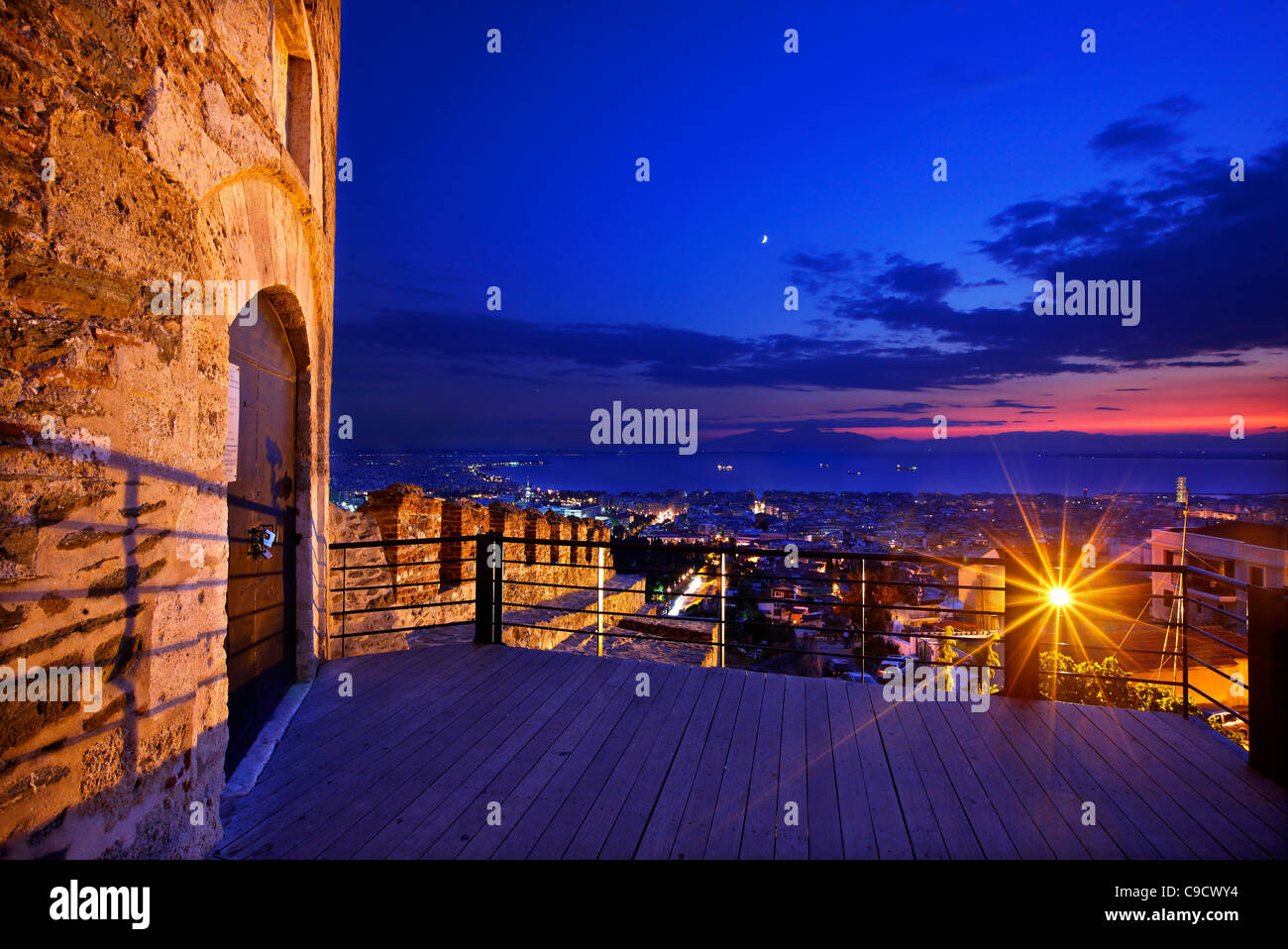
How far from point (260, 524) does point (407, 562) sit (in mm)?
2244

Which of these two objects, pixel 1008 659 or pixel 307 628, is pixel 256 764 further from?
pixel 1008 659

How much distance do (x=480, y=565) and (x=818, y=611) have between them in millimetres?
4294

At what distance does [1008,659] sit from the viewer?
399 centimetres

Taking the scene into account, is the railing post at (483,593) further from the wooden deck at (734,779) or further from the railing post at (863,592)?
the railing post at (863,592)

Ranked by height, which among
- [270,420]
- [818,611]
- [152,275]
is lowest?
[818,611]

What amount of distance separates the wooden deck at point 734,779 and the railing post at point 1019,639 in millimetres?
144

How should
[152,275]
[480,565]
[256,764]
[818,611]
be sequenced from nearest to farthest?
[152,275]
[256,764]
[480,565]
[818,611]

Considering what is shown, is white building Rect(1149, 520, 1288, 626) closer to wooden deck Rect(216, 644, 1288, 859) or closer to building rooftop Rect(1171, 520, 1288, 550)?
building rooftop Rect(1171, 520, 1288, 550)

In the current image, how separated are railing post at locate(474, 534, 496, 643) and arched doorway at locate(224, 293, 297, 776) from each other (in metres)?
1.42

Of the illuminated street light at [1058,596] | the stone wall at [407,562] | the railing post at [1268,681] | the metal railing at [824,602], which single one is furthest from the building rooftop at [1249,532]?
the stone wall at [407,562]

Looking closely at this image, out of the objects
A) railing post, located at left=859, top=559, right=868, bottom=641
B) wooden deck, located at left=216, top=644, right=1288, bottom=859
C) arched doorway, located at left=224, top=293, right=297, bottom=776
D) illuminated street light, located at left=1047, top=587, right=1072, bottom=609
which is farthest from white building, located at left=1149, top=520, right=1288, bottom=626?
arched doorway, located at left=224, top=293, right=297, bottom=776

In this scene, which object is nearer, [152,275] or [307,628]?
[152,275]

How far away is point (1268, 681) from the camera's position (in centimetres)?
301

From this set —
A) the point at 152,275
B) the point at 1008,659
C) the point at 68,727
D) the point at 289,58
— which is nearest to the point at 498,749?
the point at 68,727
